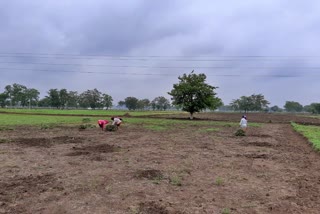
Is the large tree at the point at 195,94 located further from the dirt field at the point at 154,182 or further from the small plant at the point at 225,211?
the small plant at the point at 225,211

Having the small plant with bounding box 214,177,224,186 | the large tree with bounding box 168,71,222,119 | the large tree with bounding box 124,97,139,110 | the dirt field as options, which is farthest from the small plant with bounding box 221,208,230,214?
the large tree with bounding box 124,97,139,110

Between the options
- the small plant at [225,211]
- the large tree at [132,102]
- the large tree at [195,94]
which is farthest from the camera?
the large tree at [132,102]

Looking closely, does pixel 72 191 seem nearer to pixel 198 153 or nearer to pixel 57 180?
pixel 57 180

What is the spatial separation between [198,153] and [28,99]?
428 ft

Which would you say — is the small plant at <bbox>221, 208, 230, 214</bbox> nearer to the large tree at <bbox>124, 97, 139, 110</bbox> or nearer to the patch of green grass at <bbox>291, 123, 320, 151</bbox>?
the patch of green grass at <bbox>291, 123, 320, 151</bbox>

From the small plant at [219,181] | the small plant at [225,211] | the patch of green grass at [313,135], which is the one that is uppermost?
the patch of green grass at [313,135]

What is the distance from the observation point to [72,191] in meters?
6.76

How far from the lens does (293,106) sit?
174 metres

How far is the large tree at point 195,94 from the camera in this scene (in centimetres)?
4522

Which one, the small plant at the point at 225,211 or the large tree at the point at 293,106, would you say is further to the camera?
the large tree at the point at 293,106

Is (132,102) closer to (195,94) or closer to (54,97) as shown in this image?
(54,97)

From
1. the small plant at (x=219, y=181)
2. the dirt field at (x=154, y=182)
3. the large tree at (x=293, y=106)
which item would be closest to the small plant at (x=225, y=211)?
the dirt field at (x=154, y=182)

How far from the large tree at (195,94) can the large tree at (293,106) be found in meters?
142

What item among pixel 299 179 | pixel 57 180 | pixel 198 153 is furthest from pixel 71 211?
pixel 198 153
